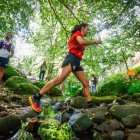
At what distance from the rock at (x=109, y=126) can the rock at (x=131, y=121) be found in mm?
155

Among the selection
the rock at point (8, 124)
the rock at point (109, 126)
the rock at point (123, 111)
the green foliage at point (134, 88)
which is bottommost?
the rock at point (109, 126)

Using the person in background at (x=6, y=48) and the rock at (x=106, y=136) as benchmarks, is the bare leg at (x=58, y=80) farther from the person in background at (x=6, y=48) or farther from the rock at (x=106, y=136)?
the person in background at (x=6, y=48)

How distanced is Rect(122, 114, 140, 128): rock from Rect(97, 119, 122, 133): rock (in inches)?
6.1

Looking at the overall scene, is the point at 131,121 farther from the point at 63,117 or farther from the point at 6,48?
the point at 6,48

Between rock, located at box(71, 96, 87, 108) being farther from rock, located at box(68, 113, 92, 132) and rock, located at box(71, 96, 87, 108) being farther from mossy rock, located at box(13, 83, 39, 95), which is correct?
mossy rock, located at box(13, 83, 39, 95)

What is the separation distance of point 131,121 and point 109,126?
47 cm

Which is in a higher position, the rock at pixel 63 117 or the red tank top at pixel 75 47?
the red tank top at pixel 75 47

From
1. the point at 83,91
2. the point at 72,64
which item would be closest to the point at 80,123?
the point at 72,64

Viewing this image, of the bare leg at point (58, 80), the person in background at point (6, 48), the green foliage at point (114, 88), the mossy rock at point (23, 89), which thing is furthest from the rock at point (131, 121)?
the mossy rock at point (23, 89)

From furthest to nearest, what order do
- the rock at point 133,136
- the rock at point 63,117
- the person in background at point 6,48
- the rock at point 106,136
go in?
the person in background at point 6,48 < the rock at point 63,117 < the rock at point 106,136 < the rock at point 133,136

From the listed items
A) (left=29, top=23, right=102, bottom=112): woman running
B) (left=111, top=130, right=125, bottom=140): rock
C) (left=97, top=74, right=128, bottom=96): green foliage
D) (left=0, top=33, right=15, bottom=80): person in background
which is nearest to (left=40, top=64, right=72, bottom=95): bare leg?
(left=29, top=23, right=102, bottom=112): woman running

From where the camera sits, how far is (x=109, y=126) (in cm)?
582

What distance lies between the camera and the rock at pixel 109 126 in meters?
5.71

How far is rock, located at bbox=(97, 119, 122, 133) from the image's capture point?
571cm
